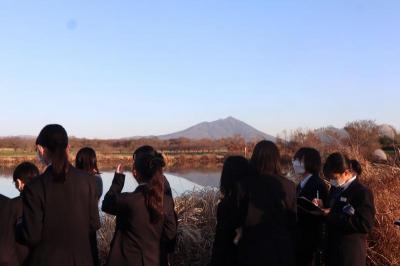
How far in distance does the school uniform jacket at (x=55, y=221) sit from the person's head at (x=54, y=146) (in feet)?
0.23

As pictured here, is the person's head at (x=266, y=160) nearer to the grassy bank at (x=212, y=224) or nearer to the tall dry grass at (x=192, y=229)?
the grassy bank at (x=212, y=224)

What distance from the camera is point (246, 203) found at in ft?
11.6

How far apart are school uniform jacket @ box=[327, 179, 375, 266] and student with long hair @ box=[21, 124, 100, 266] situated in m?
2.06

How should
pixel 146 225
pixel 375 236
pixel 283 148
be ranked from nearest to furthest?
pixel 146 225 → pixel 375 236 → pixel 283 148

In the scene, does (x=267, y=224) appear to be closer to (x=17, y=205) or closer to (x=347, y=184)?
(x=347, y=184)

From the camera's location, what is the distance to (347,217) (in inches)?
153

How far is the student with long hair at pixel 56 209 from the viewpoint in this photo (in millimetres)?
3047

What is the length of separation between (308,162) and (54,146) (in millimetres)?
2515

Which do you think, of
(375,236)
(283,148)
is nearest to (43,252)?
(375,236)

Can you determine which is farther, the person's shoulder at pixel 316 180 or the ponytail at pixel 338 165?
the person's shoulder at pixel 316 180

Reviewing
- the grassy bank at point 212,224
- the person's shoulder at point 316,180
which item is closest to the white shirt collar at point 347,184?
Answer: the person's shoulder at point 316,180

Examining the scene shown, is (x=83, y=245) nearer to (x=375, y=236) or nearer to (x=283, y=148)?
(x=375, y=236)

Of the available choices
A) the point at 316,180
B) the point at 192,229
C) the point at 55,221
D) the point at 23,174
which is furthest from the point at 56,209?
the point at 192,229

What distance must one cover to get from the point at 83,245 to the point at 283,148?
14.2 m
